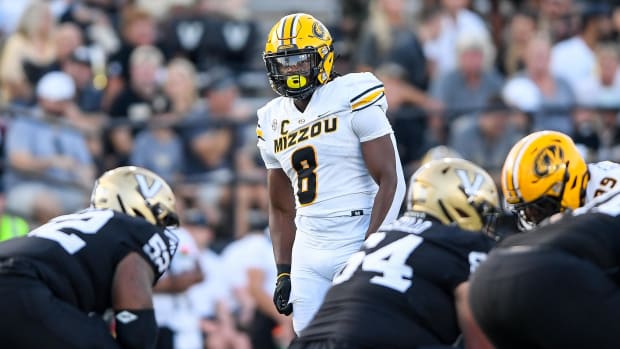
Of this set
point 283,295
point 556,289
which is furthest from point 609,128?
point 556,289

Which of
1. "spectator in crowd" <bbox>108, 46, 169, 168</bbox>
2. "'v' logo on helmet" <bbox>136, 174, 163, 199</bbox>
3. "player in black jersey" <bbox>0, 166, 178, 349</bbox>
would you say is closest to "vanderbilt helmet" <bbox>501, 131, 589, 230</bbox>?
"player in black jersey" <bbox>0, 166, 178, 349</bbox>

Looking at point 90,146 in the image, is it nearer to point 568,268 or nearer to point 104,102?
point 104,102

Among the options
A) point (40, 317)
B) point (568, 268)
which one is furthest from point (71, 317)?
point (568, 268)

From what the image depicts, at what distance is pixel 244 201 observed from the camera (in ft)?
38.5

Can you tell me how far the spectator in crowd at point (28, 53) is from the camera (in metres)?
12.3

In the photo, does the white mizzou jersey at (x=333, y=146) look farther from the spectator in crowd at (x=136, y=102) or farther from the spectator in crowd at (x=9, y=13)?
the spectator in crowd at (x=9, y=13)

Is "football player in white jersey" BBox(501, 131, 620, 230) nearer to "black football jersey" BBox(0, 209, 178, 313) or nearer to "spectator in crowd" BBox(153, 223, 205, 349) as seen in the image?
"black football jersey" BBox(0, 209, 178, 313)

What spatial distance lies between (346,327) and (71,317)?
1.42 meters

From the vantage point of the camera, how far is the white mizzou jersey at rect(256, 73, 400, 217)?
6887 mm

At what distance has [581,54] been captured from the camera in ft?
44.2

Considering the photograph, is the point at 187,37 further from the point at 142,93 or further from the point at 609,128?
the point at 609,128

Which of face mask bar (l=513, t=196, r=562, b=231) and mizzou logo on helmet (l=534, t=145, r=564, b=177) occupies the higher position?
mizzou logo on helmet (l=534, t=145, r=564, b=177)

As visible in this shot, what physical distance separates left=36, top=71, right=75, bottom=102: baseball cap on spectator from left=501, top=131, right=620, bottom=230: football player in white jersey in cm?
664

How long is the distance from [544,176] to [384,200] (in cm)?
111
